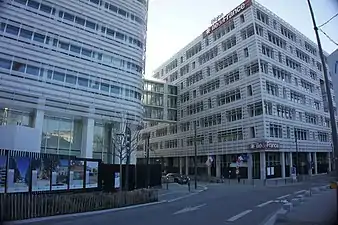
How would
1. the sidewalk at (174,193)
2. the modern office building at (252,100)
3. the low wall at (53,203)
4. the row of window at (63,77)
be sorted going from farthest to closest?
the modern office building at (252,100) → the row of window at (63,77) → the sidewalk at (174,193) → the low wall at (53,203)

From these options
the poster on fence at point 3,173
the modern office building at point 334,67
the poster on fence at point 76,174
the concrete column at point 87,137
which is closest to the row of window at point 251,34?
the concrete column at point 87,137

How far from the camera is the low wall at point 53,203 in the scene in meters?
12.7

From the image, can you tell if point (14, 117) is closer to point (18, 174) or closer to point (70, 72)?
point (70, 72)

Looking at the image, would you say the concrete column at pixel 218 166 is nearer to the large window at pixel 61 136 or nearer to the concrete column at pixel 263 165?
the concrete column at pixel 263 165

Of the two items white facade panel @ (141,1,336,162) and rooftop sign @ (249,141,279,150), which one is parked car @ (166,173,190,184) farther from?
rooftop sign @ (249,141,279,150)

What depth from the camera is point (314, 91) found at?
6725 cm

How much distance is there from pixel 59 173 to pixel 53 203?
14.9 ft

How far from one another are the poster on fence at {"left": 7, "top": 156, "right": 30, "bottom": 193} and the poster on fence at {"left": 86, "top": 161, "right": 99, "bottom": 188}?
5.00 m

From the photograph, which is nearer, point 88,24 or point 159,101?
point 88,24

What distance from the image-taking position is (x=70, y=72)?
3538cm

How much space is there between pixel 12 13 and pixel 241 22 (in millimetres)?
38605

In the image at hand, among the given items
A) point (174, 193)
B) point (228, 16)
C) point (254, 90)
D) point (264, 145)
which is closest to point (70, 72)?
point (174, 193)

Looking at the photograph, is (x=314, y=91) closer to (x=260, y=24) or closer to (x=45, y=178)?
(x=260, y=24)

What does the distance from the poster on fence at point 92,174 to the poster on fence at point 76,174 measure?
22.3 inches
